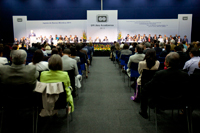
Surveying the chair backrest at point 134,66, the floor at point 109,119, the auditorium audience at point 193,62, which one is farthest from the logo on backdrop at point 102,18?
the auditorium audience at point 193,62

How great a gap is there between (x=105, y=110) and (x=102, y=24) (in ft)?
38.5

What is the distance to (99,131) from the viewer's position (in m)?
2.88

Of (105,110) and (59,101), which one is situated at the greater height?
(59,101)

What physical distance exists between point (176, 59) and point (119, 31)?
13040 mm

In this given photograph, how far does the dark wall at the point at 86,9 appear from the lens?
16156 millimetres

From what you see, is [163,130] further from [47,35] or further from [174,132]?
[47,35]

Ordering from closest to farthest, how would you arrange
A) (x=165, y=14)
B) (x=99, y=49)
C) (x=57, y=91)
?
(x=57, y=91), (x=99, y=49), (x=165, y=14)

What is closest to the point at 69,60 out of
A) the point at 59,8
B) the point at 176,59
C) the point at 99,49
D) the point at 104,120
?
the point at 104,120

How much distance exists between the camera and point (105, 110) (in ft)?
12.2

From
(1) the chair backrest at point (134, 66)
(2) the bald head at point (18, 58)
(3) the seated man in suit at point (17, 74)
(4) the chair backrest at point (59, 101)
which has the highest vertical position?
(2) the bald head at point (18, 58)

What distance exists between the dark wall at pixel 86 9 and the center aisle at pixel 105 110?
1205 centimetres

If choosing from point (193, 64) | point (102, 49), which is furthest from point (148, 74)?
point (102, 49)

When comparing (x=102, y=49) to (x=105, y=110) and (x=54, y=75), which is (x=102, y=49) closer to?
(x=105, y=110)

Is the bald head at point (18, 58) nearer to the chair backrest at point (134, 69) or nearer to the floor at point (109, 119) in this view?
the floor at point (109, 119)
